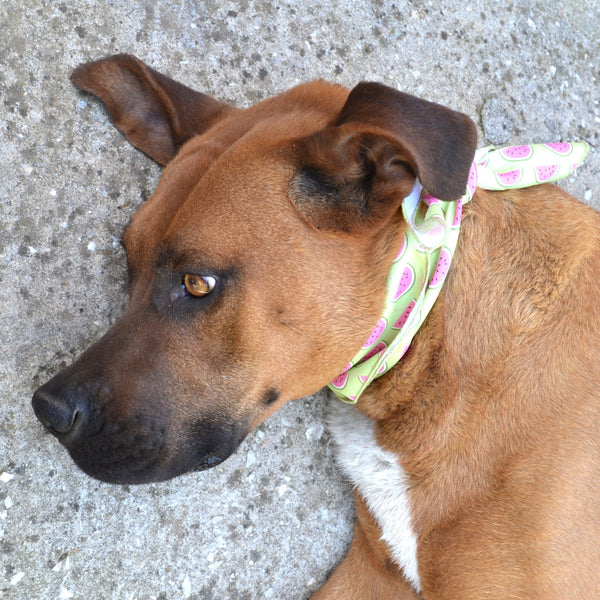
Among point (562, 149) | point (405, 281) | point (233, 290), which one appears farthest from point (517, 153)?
point (233, 290)

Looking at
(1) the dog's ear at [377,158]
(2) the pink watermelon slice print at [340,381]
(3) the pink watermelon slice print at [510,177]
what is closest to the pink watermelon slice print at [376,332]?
(2) the pink watermelon slice print at [340,381]

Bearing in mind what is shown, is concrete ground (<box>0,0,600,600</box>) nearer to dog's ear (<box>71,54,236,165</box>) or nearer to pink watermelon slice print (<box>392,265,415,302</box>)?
dog's ear (<box>71,54,236,165</box>)

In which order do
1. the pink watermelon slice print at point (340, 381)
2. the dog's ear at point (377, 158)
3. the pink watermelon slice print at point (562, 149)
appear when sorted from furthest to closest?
1. the pink watermelon slice print at point (562, 149)
2. the pink watermelon slice print at point (340, 381)
3. the dog's ear at point (377, 158)

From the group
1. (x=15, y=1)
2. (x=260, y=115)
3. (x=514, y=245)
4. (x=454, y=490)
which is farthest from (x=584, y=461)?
(x=15, y=1)

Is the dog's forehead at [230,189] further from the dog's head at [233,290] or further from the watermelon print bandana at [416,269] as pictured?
the watermelon print bandana at [416,269]

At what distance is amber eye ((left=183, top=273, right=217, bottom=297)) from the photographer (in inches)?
84.8

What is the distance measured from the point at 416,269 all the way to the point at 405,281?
0.06m

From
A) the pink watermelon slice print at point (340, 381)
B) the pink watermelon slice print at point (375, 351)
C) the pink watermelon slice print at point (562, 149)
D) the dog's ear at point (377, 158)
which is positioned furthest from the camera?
the pink watermelon slice print at point (562, 149)

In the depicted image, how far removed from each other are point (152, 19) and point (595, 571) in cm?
295

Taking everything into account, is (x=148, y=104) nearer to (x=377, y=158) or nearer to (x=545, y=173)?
(x=377, y=158)

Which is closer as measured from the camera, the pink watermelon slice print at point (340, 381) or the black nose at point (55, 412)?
the black nose at point (55, 412)

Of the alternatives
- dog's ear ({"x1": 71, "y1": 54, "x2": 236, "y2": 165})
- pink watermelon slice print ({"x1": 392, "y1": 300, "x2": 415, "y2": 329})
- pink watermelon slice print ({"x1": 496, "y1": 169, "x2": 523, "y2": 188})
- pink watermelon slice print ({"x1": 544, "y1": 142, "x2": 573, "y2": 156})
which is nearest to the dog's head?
pink watermelon slice print ({"x1": 392, "y1": 300, "x2": 415, "y2": 329})

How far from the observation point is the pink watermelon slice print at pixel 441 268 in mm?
2449

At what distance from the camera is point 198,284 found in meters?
2.17
